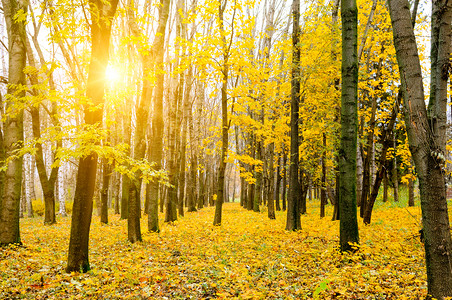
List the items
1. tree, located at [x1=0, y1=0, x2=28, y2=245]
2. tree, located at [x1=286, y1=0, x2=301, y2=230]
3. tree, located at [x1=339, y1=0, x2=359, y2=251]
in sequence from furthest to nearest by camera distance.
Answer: tree, located at [x1=286, y1=0, x2=301, y2=230], tree, located at [x1=0, y1=0, x2=28, y2=245], tree, located at [x1=339, y1=0, x2=359, y2=251]

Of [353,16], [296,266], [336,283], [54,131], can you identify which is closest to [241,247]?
[296,266]

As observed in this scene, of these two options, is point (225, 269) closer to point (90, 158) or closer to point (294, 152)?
point (90, 158)

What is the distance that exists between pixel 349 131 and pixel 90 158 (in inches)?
239

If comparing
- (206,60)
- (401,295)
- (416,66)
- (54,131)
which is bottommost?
(401,295)

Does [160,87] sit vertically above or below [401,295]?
above

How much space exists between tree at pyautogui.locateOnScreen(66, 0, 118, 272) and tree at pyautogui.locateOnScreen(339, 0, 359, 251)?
18.4ft

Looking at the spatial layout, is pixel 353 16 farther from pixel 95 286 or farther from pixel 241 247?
pixel 95 286

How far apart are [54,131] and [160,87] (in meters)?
5.74

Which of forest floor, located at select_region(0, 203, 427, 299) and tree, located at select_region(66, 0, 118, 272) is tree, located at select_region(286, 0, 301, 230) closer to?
forest floor, located at select_region(0, 203, 427, 299)

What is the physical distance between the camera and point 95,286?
16.2 ft

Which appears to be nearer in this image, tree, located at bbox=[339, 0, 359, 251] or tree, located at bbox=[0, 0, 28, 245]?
tree, located at bbox=[339, 0, 359, 251]

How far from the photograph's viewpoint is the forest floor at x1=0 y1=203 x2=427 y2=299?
178 inches

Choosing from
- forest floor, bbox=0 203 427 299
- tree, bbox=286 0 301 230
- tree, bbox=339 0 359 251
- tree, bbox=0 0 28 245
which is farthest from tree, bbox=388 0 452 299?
tree, bbox=0 0 28 245

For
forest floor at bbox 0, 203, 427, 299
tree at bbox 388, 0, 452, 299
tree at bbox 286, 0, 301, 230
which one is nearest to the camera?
tree at bbox 388, 0, 452, 299
